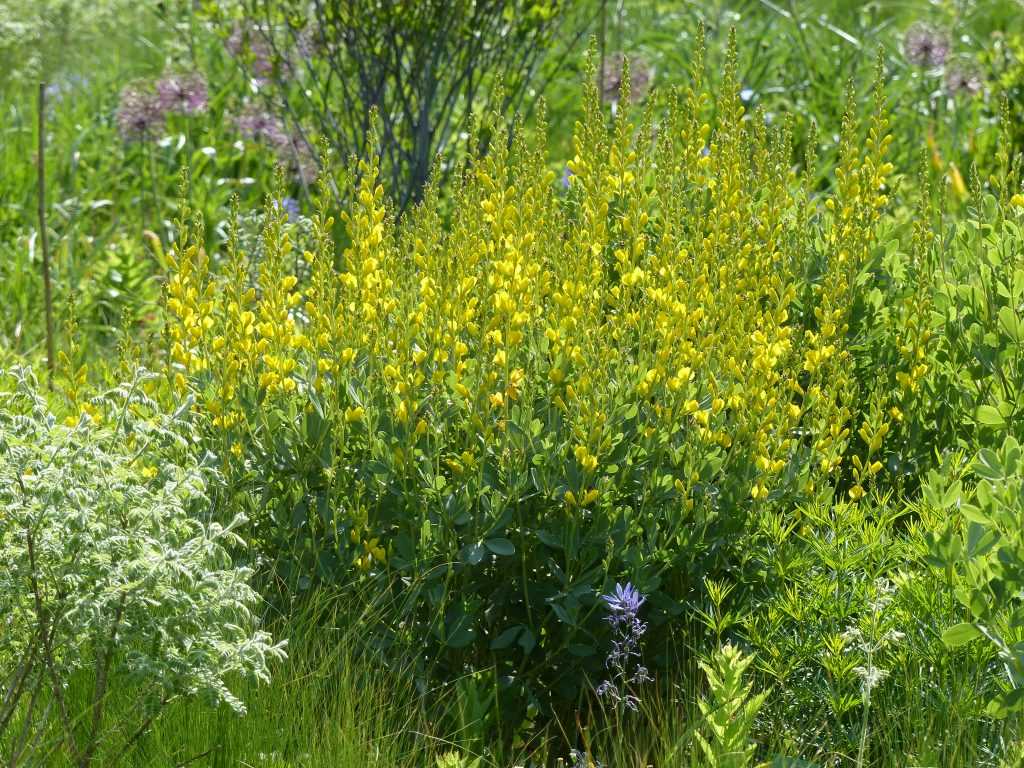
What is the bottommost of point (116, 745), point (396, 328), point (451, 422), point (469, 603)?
point (116, 745)

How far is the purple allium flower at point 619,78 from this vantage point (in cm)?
683

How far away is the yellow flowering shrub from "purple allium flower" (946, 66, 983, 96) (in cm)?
444

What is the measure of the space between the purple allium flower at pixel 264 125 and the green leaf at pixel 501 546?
3.79 m

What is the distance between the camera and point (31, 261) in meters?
5.81

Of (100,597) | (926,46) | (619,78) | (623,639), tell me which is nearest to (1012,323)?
(623,639)

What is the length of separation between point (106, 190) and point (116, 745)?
4771 mm

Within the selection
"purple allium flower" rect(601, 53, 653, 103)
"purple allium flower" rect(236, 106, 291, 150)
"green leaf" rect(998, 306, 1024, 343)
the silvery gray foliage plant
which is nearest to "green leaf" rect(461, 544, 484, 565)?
the silvery gray foliage plant

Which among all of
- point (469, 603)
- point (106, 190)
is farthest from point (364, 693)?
point (106, 190)

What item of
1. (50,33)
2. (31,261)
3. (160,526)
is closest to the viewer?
(160,526)

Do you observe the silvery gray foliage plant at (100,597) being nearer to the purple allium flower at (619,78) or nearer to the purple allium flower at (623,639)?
the purple allium flower at (623,639)

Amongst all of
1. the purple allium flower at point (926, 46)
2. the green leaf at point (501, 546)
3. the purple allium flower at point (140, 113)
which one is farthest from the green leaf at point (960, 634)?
Result: the purple allium flower at point (926, 46)

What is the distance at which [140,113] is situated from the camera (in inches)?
233

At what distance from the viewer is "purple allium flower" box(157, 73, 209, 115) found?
603 cm

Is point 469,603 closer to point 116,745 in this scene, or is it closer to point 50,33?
point 116,745
